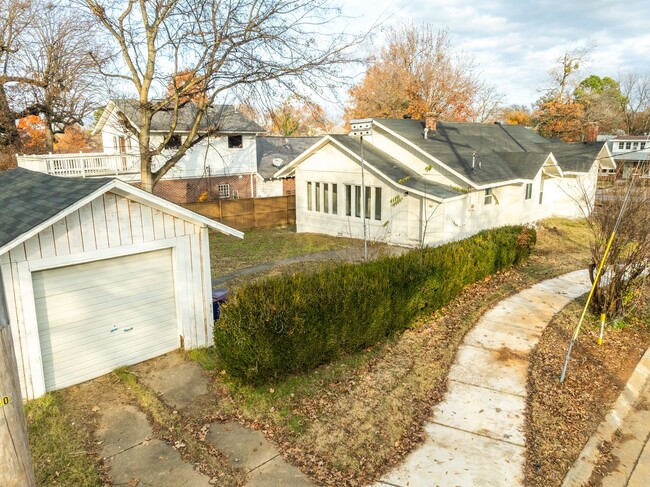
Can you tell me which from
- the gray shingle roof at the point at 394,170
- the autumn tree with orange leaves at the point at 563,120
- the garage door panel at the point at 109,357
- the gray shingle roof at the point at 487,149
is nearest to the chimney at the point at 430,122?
the gray shingle roof at the point at 487,149

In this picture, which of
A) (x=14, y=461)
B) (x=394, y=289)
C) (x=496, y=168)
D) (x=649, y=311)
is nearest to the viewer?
(x=14, y=461)

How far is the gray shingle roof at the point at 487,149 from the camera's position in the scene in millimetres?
20828

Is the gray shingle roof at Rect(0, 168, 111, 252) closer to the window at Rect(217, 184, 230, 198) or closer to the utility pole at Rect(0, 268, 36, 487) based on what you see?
the utility pole at Rect(0, 268, 36, 487)

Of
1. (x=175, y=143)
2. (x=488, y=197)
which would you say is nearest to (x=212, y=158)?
(x=175, y=143)

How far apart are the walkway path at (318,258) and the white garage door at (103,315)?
4.85 metres

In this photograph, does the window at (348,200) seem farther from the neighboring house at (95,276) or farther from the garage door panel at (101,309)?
the garage door panel at (101,309)

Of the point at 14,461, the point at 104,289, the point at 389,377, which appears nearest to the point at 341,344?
the point at 389,377

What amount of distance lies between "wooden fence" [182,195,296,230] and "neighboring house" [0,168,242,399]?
44.5 ft

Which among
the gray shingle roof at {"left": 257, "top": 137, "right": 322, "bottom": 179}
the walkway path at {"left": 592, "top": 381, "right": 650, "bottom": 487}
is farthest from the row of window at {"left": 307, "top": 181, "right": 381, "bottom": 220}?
the walkway path at {"left": 592, "top": 381, "right": 650, "bottom": 487}

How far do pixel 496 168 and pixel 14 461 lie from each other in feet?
75.1

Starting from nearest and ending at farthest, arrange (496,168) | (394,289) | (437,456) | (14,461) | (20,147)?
(14,461) < (437,456) < (394,289) < (496,168) < (20,147)

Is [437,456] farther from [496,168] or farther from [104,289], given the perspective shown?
[496,168]

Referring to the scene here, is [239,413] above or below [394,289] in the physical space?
below

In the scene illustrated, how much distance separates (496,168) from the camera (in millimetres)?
22438
